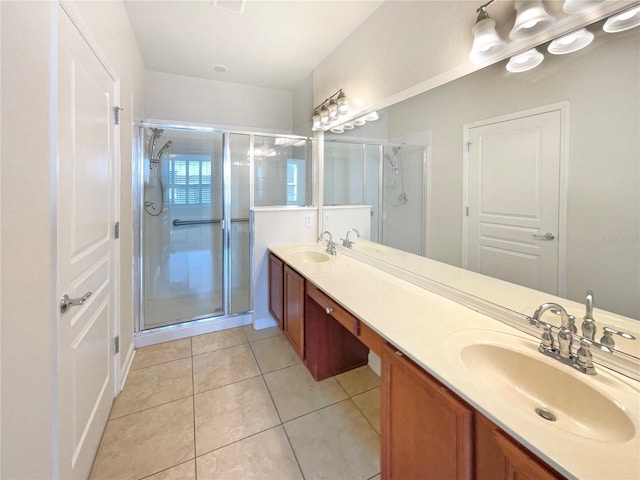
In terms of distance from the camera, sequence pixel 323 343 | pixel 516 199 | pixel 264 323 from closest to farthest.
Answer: pixel 516 199
pixel 323 343
pixel 264 323

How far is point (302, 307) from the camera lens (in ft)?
6.83

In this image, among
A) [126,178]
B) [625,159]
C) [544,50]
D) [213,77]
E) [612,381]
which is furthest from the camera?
[213,77]

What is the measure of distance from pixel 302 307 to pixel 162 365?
4.05 ft

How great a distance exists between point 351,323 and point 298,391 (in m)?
0.86

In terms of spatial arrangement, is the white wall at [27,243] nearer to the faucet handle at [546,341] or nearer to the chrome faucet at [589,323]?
the faucet handle at [546,341]

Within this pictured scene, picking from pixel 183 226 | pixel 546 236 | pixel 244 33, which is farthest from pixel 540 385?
pixel 183 226

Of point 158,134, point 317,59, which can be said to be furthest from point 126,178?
point 317,59

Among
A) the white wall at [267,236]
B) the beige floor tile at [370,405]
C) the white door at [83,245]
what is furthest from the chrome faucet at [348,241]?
the white door at [83,245]

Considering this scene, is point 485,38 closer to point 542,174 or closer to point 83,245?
point 542,174

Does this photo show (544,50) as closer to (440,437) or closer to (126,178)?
(440,437)

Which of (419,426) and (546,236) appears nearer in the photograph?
(419,426)

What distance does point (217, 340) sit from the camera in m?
2.68

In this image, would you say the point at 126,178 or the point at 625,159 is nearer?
the point at 625,159

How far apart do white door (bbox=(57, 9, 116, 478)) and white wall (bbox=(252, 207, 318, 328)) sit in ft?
4.13
